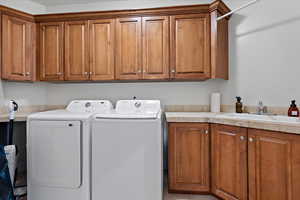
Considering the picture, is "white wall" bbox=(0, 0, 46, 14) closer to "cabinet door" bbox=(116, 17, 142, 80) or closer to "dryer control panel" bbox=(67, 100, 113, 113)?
"cabinet door" bbox=(116, 17, 142, 80)

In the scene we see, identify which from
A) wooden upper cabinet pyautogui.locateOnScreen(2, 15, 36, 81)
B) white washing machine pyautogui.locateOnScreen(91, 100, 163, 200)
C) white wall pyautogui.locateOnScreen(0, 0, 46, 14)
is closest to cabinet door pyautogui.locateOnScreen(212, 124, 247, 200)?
white washing machine pyautogui.locateOnScreen(91, 100, 163, 200)

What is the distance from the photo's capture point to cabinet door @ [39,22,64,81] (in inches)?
105

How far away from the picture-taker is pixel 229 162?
191 cm

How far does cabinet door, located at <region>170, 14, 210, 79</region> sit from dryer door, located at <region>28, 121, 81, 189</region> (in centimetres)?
142

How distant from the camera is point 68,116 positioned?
1.96 m

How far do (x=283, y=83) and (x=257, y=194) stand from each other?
1.17 m

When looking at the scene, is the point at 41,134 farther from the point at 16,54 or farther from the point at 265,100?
the point at 265,100

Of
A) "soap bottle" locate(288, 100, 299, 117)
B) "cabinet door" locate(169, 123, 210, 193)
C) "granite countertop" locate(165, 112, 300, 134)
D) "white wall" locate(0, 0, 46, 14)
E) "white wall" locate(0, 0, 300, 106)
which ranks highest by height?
"white wall" locate(0, 0, 46, 14)

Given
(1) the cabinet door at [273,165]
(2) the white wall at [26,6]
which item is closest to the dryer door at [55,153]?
(1) the cabinet door at [273,165]

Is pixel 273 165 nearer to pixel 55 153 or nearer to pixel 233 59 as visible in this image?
pixel 233 59

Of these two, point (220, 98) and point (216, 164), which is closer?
point (216, 164)

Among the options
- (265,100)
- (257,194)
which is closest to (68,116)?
(257,194)

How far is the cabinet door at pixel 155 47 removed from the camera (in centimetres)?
248

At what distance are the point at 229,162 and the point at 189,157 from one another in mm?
436
